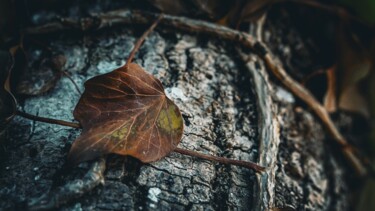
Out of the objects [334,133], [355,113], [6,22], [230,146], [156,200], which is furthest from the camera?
[355,113]

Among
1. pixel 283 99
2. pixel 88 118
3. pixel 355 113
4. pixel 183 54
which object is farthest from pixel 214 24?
pixel 355 113

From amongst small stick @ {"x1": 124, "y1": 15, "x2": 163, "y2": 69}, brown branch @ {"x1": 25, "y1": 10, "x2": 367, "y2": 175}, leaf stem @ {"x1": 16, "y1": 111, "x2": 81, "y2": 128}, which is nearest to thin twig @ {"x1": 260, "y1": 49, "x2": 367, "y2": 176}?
brown branch @ {"x1": 25, "y1": 10, "x2": 367, "y2": 175}

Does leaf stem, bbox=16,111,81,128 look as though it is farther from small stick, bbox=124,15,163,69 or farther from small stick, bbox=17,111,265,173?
small stick, bbox=124,15,163,69

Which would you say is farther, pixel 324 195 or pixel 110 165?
pixel 324 195

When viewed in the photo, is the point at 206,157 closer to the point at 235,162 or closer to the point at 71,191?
the point at 235,162

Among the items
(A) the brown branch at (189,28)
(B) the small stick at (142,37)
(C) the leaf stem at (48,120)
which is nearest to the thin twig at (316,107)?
(A) the brown branch at (189,28)

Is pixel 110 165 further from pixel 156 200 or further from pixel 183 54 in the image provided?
pixel 183 54

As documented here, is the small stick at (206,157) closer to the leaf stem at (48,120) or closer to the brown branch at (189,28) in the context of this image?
the leaf stem at (48,120)
